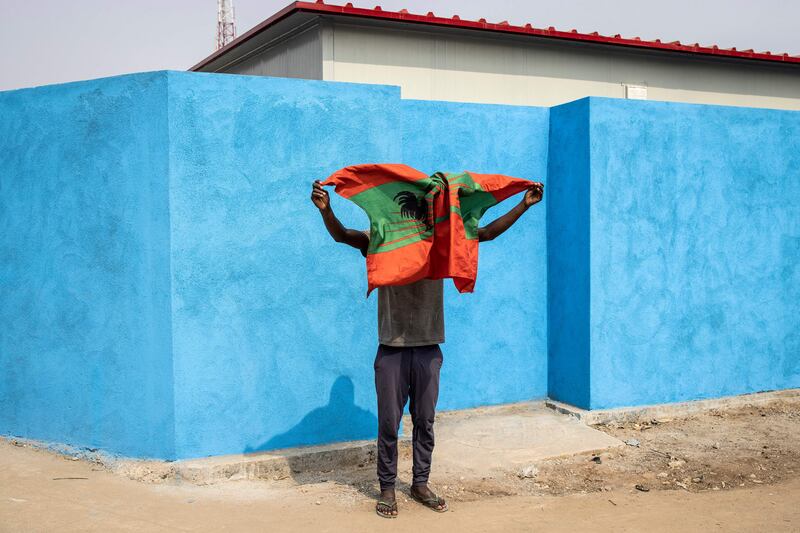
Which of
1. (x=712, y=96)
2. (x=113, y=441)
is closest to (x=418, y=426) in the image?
(x=113, y=441)

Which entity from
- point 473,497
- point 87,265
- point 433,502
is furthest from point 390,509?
point 87,265

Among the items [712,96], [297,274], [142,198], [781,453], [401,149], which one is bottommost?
[781,453]

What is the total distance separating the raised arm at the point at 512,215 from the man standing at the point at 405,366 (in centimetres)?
47

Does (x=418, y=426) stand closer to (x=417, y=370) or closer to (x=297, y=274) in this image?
(x=417, y=370)

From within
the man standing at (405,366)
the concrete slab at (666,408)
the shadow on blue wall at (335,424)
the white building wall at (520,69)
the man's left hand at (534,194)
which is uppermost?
the white building wall at (520,69)

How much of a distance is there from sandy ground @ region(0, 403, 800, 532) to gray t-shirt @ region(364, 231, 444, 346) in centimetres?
106

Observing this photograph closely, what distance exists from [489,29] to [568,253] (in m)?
3.54

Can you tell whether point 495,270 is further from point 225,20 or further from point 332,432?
point 225,20

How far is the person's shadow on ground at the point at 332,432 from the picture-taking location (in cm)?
554

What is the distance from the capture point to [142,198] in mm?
5445

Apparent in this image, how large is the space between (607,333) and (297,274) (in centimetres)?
282

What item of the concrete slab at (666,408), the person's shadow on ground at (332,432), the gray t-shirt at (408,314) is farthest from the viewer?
the concrete slab at (666,408)

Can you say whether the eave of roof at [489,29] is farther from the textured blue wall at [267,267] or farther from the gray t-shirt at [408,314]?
the gray t-shirt at [408,314]

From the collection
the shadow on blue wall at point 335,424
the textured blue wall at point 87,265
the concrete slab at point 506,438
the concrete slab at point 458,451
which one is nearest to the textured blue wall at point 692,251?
the concrete slab at point 506,438
